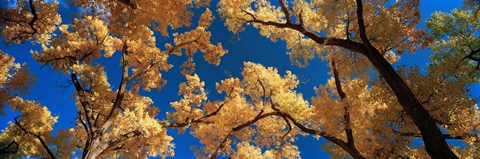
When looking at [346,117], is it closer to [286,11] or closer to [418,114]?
[286,11]

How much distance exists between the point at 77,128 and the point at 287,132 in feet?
32.4

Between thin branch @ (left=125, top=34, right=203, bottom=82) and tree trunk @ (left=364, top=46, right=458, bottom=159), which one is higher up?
thin branch @ (left=125, top=34, right=203, bottom=82)

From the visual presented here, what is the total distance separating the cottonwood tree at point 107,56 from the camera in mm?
8320

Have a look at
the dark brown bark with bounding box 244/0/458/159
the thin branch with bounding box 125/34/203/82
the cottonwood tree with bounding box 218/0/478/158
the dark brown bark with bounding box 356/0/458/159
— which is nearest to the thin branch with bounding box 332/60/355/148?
the cottonwood tree with bounding box 218/0/478/158

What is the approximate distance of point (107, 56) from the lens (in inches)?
531

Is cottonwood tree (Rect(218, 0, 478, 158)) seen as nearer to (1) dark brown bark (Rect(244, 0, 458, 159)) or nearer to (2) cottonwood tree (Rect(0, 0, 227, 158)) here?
(1) dark brown bark (Rect(244, 0, 458, 159))

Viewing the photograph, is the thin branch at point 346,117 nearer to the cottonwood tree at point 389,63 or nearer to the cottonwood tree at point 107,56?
the cottonwood tree at point 389,63

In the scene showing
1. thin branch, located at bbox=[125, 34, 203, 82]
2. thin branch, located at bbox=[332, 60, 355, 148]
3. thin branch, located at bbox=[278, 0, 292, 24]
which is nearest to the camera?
thin branch, located at bbox=[332, 60, 355, 148]

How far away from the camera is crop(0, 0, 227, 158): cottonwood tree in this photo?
832 centimetres

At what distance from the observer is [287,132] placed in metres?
14.3

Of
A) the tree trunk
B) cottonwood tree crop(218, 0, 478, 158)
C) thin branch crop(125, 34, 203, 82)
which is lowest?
the tree trunk

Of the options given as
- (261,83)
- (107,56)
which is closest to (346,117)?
(261,83)

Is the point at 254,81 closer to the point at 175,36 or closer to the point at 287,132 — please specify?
the point at 287,132

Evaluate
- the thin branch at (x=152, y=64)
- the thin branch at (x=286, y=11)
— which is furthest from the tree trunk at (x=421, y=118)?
the thin branch at (x=152, y=64)
